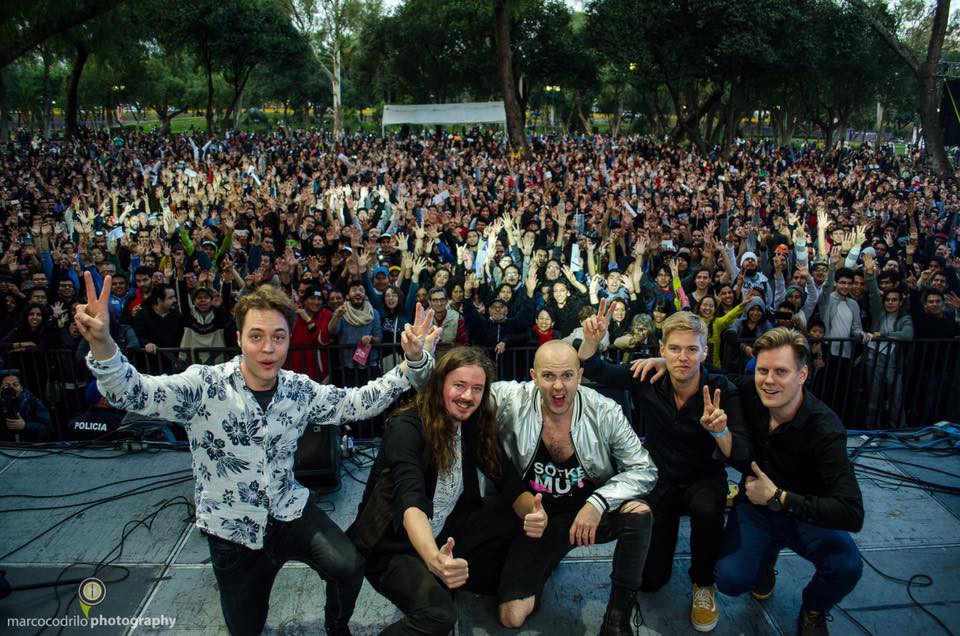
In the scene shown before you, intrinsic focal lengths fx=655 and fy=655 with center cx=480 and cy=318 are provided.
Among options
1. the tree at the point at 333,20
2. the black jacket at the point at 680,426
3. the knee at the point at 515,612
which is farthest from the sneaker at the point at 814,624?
the tree at the point at 333,20

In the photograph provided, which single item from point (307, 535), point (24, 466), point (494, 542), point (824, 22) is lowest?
point (24, 466)

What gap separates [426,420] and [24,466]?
4.22 metres

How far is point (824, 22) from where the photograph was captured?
A: 31.2 meters

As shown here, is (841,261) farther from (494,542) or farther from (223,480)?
(223,480)

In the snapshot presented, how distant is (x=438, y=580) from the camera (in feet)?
10.5

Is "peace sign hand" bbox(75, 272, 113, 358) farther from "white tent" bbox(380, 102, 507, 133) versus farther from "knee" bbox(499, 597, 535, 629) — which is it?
"white tent" bbox(380, 102, 507, 133)

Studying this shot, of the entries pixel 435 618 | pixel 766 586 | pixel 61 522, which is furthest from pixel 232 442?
pixel 766 586

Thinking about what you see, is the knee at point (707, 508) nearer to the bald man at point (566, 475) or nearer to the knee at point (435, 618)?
the bald man at point (566, 475)

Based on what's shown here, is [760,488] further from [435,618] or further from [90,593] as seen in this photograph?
[90,593]

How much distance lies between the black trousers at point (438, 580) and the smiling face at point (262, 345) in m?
1.08

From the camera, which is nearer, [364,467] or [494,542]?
[494,542]

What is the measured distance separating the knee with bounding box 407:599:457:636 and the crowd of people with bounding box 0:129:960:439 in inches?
120

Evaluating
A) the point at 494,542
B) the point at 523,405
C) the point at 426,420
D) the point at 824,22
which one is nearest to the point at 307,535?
the point at 426,420

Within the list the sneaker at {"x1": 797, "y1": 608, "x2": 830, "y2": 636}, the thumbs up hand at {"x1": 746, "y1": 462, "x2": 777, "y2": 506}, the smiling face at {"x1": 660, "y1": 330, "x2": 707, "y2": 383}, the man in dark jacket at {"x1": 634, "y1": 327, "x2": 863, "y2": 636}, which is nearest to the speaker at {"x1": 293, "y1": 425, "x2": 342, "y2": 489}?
the smiling face at {"x1": 660, "y1": 330, "x2": 707, "y2": 383}
